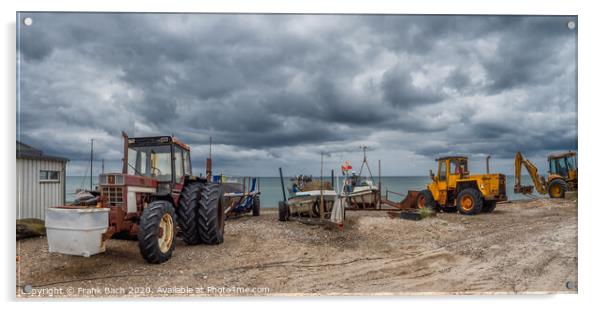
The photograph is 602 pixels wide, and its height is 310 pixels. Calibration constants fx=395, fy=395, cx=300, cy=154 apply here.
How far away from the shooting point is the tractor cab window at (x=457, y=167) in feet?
37.2

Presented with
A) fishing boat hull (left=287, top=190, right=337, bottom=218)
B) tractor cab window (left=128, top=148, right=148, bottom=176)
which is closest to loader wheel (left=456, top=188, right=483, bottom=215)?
fishing boat hull (left=287, top=190, right=337, bottom=218)

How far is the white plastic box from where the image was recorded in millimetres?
4219

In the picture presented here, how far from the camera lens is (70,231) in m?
4.21

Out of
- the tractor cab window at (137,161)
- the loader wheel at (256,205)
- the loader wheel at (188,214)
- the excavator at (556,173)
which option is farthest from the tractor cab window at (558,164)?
the loader wheel at (256,205)

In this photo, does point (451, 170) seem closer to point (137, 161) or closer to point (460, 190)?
point (460, 190)

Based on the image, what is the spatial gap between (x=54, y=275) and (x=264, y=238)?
11.6ft

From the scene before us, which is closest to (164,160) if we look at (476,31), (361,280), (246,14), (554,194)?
(246,14)

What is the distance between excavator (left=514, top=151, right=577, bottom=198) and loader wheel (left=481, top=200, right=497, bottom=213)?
873 mm

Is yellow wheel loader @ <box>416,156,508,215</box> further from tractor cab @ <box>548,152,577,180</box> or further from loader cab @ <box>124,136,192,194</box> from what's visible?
loader cab @ <box>124,136,192,194</box>

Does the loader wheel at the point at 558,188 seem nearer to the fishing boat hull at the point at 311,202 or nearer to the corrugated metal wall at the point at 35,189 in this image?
the fishing boat hull at the point at 311,202

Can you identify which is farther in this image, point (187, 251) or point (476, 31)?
point (187, 251)

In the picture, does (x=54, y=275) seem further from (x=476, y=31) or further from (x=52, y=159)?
(x=476, y=31)

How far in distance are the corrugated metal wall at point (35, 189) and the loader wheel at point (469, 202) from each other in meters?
9.94

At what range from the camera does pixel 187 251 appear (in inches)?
235
